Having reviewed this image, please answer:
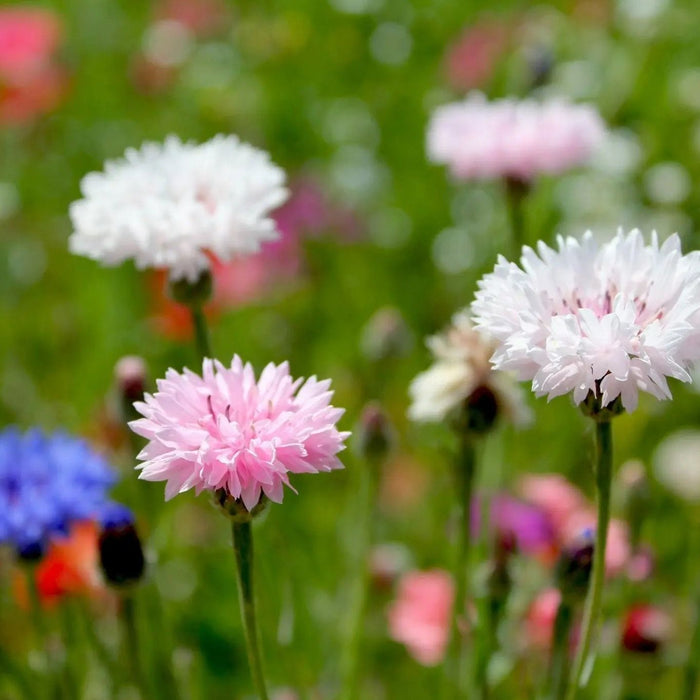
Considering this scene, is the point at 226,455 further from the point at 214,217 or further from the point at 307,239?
the point at 307,239

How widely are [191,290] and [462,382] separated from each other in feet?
0.57

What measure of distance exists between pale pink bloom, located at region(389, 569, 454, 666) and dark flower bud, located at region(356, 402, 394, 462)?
0.54 feet

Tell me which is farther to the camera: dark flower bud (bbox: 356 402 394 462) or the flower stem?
dark flower bud (bbox: 356 402 394 462)

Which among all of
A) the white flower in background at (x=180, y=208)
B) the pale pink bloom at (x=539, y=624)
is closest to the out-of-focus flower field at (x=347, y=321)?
the pale pink bloom at (x=539, y=624)

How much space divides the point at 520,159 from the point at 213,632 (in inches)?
20.1

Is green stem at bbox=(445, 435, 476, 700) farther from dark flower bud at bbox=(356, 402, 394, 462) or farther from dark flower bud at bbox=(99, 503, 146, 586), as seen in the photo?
dark flower bud at bbox=(99, 503, 146, 586)

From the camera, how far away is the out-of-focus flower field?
85cm

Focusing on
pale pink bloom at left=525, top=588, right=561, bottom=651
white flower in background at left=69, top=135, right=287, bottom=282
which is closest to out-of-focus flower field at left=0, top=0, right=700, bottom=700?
pale pink bloom at left=525, top=588, right=561, bottom=651

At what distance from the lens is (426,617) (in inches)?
36.5

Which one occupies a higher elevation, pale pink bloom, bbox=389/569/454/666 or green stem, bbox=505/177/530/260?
green stem, bbox=505/177/530/260

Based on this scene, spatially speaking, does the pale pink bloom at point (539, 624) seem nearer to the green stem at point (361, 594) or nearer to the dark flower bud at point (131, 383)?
the green stem at point (361, 594)

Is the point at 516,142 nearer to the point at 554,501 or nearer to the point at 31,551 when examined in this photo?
the point at 554,501

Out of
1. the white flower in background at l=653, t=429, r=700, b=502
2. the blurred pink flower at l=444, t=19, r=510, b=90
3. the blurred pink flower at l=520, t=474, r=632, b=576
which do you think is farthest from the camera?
the blurred pink flower at l=444, t=19, r=510, b=90

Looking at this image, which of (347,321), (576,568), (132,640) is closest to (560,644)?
(576,568)
